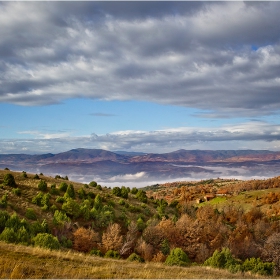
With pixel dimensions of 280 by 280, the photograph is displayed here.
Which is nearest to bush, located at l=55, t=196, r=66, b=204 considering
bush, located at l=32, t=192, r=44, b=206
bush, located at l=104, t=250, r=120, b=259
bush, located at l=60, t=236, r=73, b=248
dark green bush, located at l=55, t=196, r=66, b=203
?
dark green bush, located at l=55, t=196, r=66, b=203

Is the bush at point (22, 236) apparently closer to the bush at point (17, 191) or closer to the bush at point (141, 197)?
the bush at point (17, 191)

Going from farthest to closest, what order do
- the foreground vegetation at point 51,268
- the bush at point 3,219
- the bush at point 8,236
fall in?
the bush at point 3,219
the bush at point 8,236
the foreground vegetation at point 51,268

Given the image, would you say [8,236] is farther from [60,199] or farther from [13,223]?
[60,199]

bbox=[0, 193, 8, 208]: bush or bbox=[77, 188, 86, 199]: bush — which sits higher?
bbox=[0, 193, 8, 208]: bush

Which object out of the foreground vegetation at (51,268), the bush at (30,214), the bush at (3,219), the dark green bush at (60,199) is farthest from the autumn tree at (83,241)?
the foreground vegetation at (51,268)

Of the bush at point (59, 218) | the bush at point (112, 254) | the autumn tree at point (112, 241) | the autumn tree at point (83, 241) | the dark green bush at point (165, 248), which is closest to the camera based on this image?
the bush at point (112, 254)

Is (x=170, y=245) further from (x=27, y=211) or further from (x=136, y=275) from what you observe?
(x=136, y=275)

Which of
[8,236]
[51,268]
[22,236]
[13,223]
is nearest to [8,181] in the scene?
[13,223]

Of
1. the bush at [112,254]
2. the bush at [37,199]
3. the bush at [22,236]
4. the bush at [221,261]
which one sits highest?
the bush at [37,199]

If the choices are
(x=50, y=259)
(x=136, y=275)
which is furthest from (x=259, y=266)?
(x=50, y=259)

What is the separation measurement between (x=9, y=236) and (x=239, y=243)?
138 feet

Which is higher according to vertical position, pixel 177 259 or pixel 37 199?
pixel 37 199

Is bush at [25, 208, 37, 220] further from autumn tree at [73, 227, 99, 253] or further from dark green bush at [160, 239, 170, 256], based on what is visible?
dark green bush at [160, 239, 170, 256]

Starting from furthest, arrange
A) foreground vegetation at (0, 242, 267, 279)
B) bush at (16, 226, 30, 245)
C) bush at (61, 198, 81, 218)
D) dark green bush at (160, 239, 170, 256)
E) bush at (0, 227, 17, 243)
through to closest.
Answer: bush at (61, 198, 81, 218), dark green bush at (160, 239, 170, 256), bush at (16, 226, 30, 245), bush at (0, 227, 17, 243), foreground vegetation at (0, 242, 267, 279)
